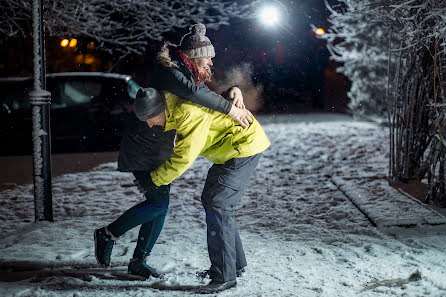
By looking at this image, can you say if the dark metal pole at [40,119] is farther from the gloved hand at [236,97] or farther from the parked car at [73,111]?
the parked car at [73,111]

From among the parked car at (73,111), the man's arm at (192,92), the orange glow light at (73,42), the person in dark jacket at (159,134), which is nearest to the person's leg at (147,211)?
the person in dark jacket at (159,134)

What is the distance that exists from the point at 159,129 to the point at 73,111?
661 cm

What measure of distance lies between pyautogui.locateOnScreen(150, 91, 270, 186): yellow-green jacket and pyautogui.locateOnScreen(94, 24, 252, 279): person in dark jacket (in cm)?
6

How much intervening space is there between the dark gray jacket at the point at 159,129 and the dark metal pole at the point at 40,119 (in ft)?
5.52

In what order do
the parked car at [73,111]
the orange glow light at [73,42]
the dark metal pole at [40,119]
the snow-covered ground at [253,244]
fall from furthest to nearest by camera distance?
the orange glow light at [73,42] < the parked car at [73,111] < the dark metal pole at [40,119] < the snow-covered ground at [253,244]

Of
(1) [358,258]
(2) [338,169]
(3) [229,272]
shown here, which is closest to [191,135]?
(3) [229,272]

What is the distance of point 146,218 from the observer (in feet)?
12.2

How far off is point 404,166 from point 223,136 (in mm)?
3852

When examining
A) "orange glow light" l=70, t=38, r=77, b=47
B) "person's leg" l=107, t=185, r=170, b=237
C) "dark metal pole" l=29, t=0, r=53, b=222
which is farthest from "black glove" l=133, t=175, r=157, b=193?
"orange glow light" l=70, t=38, r=77, b=47

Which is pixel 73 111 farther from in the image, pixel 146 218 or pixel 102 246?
pixel 146 218

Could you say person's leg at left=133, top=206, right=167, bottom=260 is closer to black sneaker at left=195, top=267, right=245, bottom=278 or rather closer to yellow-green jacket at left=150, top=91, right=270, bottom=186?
black sneaker at left=195, top=267, right=245, bottom=278

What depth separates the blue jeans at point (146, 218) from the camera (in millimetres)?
3646

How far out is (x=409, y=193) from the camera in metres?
6.29

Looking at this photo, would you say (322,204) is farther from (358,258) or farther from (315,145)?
(315,145)
